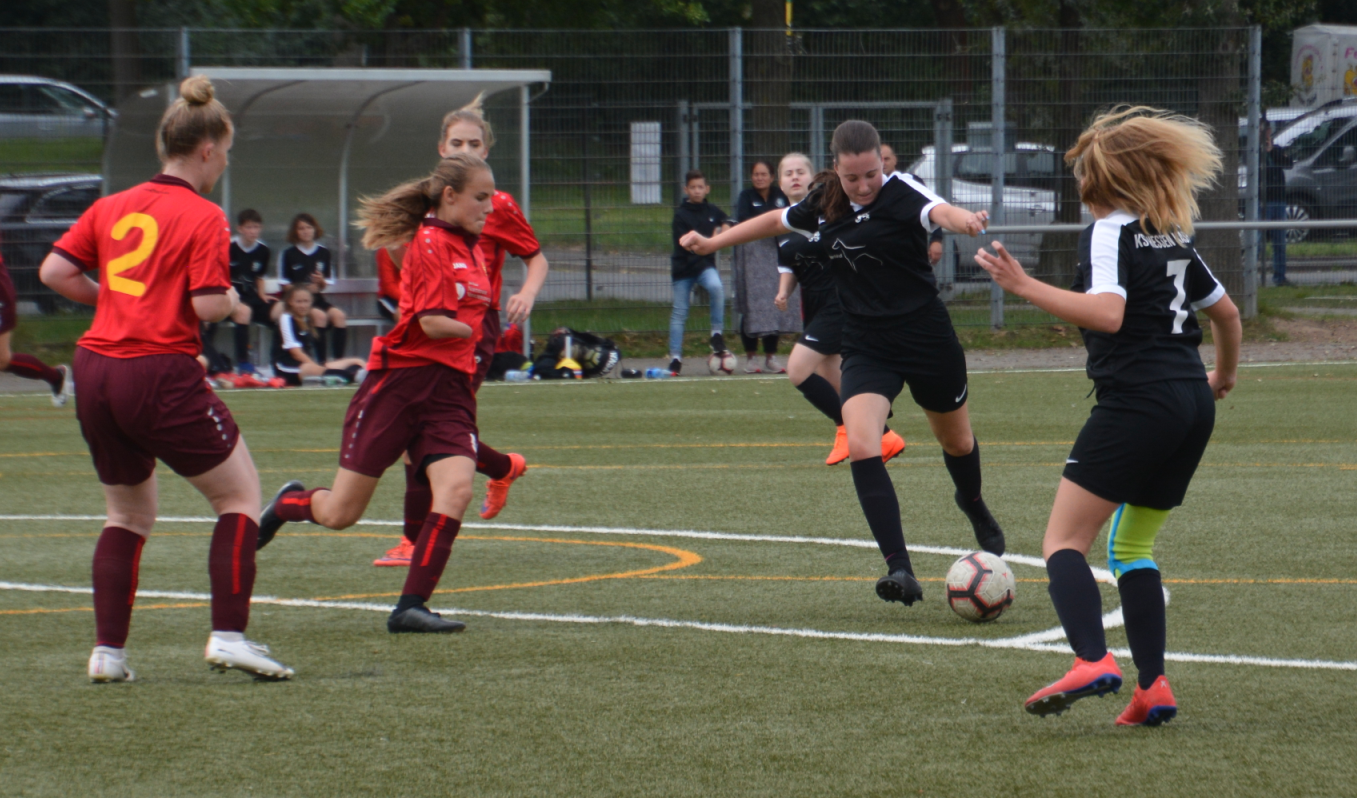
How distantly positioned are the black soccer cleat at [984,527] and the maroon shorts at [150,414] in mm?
3200

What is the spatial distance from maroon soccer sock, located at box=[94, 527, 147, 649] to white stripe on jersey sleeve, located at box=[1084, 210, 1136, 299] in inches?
115

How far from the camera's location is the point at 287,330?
1567 cm

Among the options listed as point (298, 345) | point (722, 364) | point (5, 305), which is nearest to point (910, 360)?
point (5, 305)

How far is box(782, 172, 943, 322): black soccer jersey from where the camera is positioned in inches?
252

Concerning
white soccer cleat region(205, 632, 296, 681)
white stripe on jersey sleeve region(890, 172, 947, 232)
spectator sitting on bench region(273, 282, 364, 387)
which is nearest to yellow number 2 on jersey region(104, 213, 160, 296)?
white soccer cleat region(205, 632, 296, 681)

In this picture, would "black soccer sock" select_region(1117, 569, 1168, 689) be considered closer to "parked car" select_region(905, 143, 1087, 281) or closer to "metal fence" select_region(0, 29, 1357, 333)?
"metal fence" select_region(0, 29, 1357, 333)

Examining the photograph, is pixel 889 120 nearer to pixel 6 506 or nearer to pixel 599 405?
pixel 599 405

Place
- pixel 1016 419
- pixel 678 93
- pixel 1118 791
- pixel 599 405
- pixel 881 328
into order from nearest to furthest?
pixel 1118 791
pixel 881 328
pixel 1016 419
pixel 599 405
pixel 678 93

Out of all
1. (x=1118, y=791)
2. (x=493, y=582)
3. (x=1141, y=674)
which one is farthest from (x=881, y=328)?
(x=1118, y=791)

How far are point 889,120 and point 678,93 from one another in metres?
2.51

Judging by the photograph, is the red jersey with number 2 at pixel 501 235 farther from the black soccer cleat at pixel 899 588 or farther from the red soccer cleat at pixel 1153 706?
the red soccer cleat at pixel 1153 706

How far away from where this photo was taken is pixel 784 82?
18062mm

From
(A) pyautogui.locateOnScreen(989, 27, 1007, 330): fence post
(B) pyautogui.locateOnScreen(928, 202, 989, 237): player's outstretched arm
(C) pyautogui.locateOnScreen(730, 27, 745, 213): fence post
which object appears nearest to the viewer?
(B) pyautogui.locateOnScreen(928, 202, 989, 237): player's outstretched arm

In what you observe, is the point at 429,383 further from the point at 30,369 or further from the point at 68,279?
the point at 30,369
